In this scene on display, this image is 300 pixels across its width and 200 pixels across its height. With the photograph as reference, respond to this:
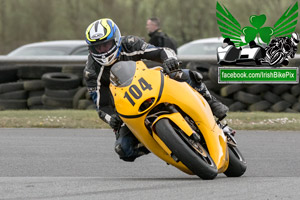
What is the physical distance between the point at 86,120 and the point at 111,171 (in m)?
5.19

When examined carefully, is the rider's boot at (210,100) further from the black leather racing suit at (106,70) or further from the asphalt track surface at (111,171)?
the asphalt track surface at (111,171)

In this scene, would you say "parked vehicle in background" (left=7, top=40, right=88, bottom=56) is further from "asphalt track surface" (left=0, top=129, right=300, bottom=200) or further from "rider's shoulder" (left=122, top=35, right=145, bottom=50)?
"rider's shoulder" (left=122, top=35, right=145, bottom=50)

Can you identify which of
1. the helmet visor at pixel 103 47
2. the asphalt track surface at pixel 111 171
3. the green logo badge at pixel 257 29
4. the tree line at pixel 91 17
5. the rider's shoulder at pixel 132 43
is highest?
the helmet visor at pixel 103 47

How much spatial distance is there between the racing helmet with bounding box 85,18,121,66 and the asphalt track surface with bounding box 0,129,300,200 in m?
1.05

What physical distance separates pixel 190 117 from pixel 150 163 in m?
1.97

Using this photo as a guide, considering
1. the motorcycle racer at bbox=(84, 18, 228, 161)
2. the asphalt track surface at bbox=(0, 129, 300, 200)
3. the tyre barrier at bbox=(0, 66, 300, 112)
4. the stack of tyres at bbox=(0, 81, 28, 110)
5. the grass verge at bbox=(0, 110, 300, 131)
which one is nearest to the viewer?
the asphalt track surface at bbox=(0, 129, 300, 200)

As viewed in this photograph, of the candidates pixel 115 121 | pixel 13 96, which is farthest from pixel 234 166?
pixel 13 96

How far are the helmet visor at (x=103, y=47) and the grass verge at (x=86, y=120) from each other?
18.1ft

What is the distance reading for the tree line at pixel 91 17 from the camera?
3112 cm

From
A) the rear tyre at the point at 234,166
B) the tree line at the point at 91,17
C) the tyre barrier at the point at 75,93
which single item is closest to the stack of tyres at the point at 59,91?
the tyre barrier at the point at 75,93

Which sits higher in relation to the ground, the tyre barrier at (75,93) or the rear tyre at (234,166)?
the rear tyre at (234,166)

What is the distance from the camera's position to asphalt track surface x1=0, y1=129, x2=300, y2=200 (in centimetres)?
528

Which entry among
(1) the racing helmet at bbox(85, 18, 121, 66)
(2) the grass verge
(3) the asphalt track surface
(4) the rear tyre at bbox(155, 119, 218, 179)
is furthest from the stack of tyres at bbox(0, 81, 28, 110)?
(4) the rear tyre at bbox(155, 119, 218, 179)

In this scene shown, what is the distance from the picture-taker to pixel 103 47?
641 cm
